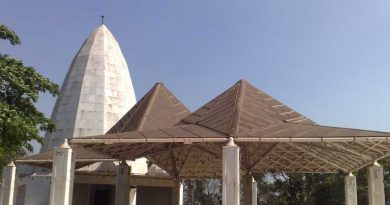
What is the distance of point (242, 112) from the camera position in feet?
69.8

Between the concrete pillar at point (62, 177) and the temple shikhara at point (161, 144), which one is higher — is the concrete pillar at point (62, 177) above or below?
below

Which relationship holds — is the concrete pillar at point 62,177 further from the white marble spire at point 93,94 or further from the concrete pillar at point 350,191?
the white marble spire at point 93,94

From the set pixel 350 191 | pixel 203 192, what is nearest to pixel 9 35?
pixel 350 191

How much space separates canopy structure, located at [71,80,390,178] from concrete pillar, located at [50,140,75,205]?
0.85 meters

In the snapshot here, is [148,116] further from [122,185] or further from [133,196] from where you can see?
[133,196]

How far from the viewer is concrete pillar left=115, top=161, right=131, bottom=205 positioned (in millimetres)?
25980

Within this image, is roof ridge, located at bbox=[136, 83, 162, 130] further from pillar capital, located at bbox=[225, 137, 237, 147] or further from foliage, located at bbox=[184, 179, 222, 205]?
foliage, located at bbox=[184, 179, 222, 205]

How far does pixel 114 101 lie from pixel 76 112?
3455 mm

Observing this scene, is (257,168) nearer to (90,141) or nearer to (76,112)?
(90,141)

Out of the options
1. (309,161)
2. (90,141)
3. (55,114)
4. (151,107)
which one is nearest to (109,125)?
(55,114)

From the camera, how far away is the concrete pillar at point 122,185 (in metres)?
26.0

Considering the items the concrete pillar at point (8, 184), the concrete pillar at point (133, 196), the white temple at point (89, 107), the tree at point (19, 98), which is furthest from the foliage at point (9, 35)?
the concrete pillar at point (133, 196)

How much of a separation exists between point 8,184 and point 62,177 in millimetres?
A: 15443

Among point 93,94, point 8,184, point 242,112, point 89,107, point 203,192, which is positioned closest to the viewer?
point 242,112
